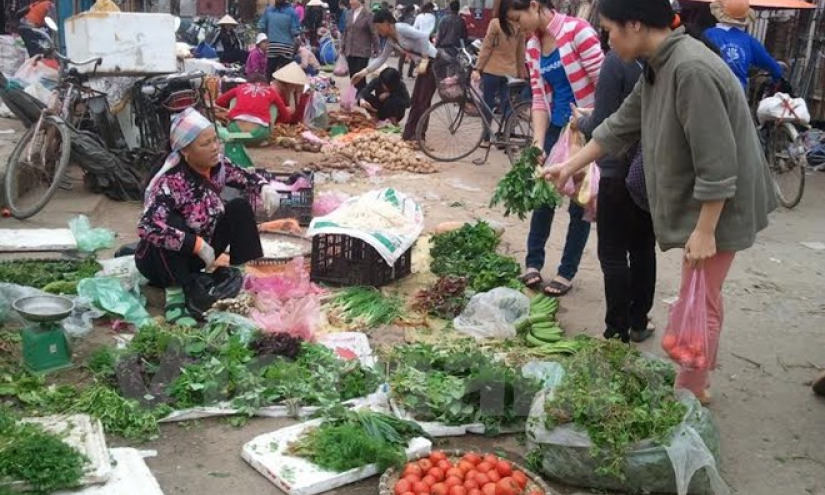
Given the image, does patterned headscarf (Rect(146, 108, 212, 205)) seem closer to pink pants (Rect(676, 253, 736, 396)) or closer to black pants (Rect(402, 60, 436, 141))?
pink pants (Rect(676, 253, 736, 396))

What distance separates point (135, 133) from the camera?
841cm

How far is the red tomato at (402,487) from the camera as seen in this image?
3371 mm

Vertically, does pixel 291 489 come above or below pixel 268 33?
below

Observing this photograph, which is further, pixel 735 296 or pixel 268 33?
pixel 268 33

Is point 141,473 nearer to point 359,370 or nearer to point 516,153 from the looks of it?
point 359,370

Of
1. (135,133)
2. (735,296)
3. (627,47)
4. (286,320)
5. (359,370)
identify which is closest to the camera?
(627,47)

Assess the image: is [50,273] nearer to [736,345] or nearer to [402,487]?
[402,487]

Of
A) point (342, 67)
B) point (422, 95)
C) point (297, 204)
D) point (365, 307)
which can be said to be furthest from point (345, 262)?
point (342, 67)

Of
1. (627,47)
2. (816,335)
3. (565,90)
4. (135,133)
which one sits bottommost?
(816,335)

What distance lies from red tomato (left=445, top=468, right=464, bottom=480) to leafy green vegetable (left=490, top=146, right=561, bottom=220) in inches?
89.3

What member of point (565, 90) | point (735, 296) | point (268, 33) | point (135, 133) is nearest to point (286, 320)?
point (565, 90)

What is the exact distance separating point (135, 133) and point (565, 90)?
454 cm

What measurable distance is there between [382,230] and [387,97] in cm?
700

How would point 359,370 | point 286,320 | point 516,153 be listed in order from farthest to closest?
point 516,153 → point 286,320 → point 359,370
